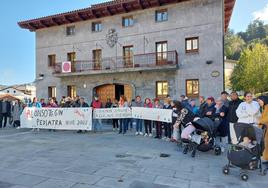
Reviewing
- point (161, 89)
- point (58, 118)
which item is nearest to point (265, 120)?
point (58, 118)

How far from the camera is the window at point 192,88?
57.3ft

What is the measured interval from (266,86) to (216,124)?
1174 inches

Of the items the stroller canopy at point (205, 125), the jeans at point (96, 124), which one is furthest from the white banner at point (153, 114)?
the stroller canopy at point (205, 125)

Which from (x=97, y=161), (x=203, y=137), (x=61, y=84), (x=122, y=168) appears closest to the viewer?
(x=122, y=168)

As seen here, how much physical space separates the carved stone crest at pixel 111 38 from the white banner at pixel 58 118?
397 inches

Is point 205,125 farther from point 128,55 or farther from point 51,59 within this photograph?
point 51,59

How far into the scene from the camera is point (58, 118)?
11578mm

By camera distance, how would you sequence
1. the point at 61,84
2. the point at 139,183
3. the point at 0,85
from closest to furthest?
the point at 139,183
the point at 61,84
the point at 0,85

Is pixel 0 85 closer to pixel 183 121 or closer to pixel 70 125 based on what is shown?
pixel 70 125

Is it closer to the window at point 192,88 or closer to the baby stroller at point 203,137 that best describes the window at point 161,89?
the window at point 192,88

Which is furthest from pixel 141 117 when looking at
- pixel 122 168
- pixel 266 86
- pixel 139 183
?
pixel 266 86

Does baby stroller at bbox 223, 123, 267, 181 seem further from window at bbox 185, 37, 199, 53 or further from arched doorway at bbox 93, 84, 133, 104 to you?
arched doorway at bbox 93, 84, 133, 104

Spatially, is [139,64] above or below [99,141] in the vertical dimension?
above

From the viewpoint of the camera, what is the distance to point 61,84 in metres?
22.3
